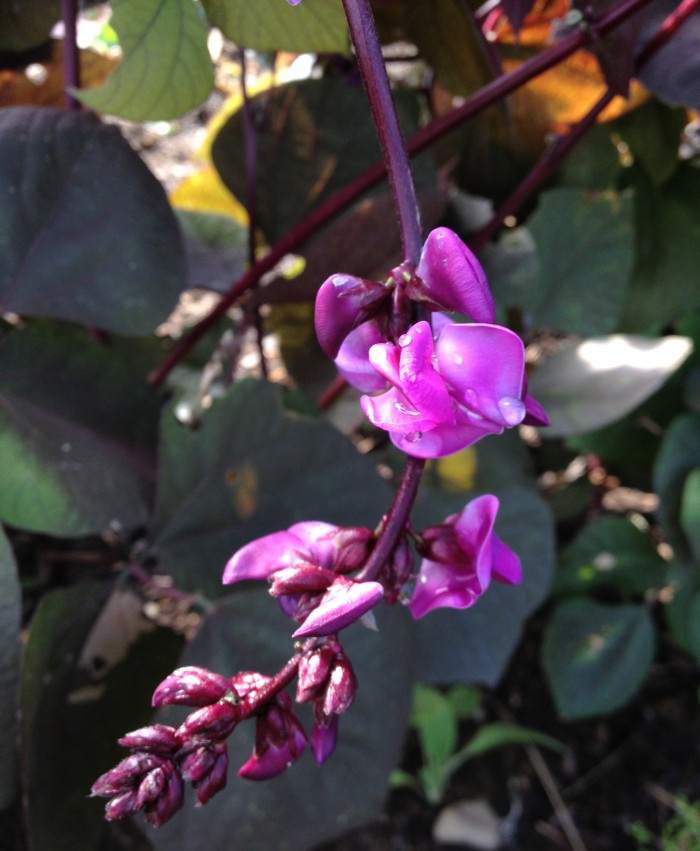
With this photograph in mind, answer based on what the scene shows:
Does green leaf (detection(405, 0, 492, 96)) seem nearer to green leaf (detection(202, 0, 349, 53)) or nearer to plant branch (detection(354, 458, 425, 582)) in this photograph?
green leaf (detection(202, 0, 349, 53))

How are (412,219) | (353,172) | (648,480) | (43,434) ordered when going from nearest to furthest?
1. (412,219)
2. (43,434)
3. (353,172)
4. (648,480)

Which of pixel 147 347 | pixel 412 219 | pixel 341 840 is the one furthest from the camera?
pixel 341 840

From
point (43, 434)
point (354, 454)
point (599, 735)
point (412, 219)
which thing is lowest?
point (599, 735)

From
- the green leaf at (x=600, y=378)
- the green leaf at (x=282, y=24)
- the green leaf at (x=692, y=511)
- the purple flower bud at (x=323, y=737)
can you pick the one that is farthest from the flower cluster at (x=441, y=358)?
the green leaf at (x=692, y=511)

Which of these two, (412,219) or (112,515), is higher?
(412,219)

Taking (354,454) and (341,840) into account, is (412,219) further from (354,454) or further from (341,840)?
(341,840)

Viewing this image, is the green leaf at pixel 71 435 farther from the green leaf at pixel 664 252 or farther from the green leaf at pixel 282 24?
the green leaf at pixel 664 252

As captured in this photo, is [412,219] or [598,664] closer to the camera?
[412,219]

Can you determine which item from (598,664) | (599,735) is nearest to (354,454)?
(598,664)

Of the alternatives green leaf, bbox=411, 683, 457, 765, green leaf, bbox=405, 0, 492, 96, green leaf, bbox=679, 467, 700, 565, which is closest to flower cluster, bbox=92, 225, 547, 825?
green leaf, bbox=405, 0, 492, 96
